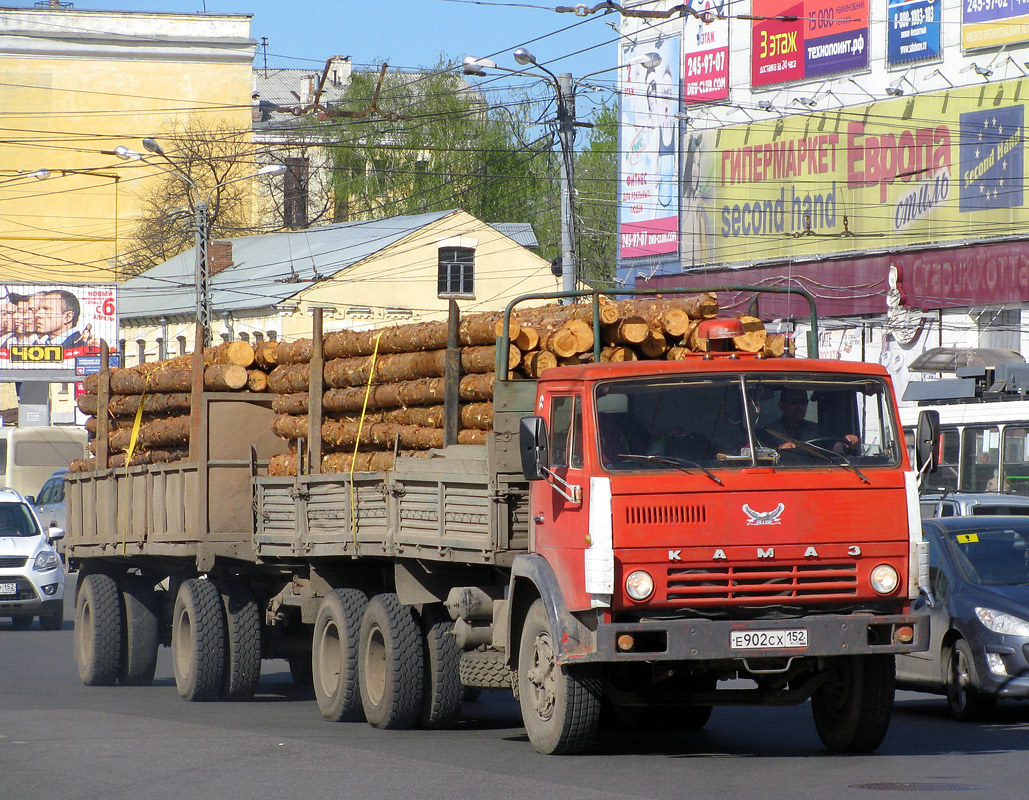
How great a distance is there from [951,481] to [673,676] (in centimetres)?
1528

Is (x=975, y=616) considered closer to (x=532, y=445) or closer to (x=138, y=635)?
(x=532, y=445)

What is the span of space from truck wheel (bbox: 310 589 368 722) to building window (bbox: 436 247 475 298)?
40.8 m

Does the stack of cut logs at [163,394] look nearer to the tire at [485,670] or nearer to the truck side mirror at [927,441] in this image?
the tire at [485,670]

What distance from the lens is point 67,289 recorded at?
49.1m

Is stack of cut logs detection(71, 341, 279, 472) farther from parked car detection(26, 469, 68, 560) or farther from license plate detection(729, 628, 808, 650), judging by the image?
parked car detection(26, 469, 68, 560)

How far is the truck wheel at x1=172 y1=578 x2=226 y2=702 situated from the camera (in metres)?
14.0

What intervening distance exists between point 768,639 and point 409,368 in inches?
163

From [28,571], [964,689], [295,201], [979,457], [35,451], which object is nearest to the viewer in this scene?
[964,689]

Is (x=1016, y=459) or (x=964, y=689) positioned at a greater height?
(x=1016, y=459)

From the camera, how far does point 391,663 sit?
1143cm

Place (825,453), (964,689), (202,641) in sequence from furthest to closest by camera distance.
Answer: (202,641) → (964,689) → (825,453)

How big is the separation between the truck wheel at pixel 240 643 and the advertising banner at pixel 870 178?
27004 mm

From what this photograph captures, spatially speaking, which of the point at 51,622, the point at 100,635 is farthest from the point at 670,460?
the point at 51,622

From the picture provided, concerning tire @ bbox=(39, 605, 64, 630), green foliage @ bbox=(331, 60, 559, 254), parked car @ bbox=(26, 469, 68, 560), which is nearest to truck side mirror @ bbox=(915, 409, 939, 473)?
tire @ bbox=(39, 605, 64, 630)
